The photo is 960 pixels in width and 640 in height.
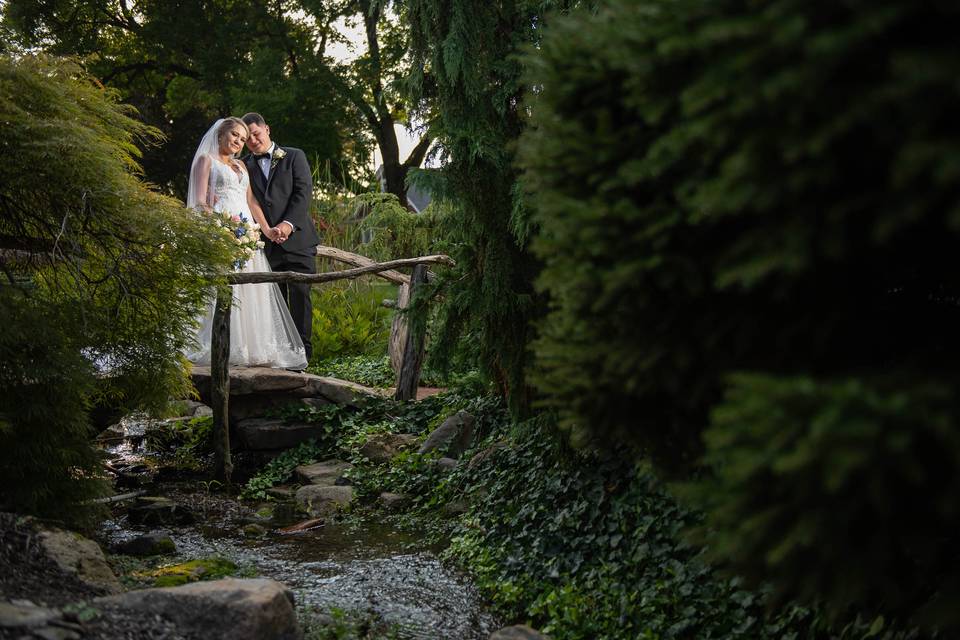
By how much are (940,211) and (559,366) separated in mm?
1104

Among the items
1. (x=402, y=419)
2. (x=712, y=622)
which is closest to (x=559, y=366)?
(x=712, y=622)

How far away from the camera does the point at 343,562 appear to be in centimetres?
588

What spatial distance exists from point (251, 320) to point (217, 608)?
20.5 ft

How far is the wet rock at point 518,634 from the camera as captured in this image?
421cm

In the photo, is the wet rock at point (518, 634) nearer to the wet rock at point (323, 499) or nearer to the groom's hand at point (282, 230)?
the wet rock at point (323, 499)

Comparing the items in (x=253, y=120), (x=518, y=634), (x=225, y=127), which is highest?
(x=253, y=120)

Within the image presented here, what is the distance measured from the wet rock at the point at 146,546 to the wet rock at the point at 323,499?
1.39 metres

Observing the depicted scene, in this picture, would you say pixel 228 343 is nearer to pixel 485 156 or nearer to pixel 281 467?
pixel 281 467

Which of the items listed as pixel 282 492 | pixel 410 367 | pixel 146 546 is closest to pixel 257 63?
pixel 410 367

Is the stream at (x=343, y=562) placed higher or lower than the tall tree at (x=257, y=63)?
lower

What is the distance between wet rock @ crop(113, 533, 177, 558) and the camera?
5918 millimetres

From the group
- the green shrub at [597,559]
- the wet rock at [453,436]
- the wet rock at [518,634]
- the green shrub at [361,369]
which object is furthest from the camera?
the green shrub at [361,369]

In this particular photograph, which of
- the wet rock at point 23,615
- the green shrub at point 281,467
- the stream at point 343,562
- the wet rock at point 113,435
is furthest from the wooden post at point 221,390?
the wet rock at point 23,615

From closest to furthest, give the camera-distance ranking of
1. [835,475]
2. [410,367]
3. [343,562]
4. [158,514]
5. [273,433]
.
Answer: [835,475], [343,562], [158,514], [273,433], [410,367]
